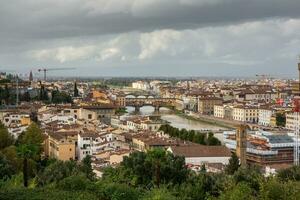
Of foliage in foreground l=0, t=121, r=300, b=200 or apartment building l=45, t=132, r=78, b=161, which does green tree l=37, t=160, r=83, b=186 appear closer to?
foliage in foreground l=0, t=121, r=300, b=200

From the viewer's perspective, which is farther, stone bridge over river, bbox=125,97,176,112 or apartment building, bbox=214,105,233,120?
stone bridge over river, bbox=125,97,176,112

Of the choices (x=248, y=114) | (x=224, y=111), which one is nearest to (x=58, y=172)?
(x=248, y=114)

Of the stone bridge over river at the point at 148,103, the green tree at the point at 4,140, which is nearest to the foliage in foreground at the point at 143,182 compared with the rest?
the green tree at the point at 4,140

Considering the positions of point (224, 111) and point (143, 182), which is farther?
point (224, 111)

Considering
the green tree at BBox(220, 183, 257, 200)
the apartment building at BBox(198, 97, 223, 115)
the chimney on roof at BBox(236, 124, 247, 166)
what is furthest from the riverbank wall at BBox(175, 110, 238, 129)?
the green tree at BBox(220, 183, 257, 200)

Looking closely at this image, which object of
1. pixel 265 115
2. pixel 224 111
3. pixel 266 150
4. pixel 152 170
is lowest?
pixel 224 111

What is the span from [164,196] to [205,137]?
14935mm

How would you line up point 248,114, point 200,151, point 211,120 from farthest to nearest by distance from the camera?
point 211,120 < point 248,114 < point 200,151

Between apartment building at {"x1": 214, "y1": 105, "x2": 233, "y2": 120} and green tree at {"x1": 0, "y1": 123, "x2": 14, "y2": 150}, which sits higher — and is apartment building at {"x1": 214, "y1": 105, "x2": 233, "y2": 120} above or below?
below

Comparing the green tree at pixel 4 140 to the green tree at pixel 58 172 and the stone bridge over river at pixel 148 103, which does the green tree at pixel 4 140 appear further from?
the stone bridge over river at pixel 148 103

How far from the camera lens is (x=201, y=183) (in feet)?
30.2

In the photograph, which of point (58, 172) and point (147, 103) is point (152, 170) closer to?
point (58, 172)

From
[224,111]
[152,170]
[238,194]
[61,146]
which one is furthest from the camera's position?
[224,111]

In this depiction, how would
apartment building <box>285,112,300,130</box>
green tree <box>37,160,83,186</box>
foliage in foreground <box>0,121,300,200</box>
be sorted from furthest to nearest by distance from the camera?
apartment building <box>285,112,300,130</box> < green tree <box>37,160,83,186</box> < foliage in foreground <box>0,121,300,200</box>
